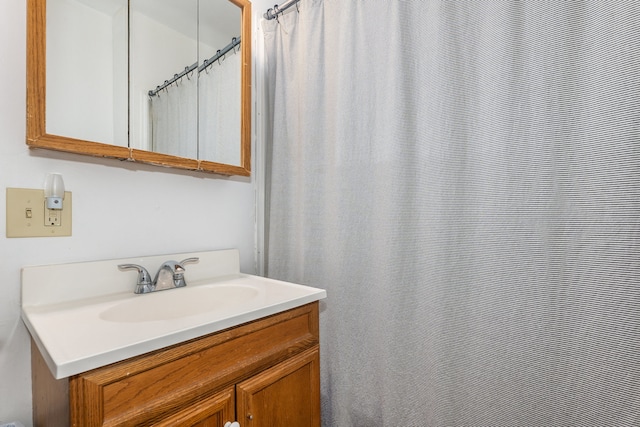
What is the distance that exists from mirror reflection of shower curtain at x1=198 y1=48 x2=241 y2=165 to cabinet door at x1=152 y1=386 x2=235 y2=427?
0.86m

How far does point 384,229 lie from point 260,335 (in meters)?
0.54

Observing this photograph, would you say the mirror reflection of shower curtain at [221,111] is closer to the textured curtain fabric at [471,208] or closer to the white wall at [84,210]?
the white wall at [84,210]

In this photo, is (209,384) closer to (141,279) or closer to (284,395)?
(284,395)

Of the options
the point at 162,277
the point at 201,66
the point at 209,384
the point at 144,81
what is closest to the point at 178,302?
the point at 162,277

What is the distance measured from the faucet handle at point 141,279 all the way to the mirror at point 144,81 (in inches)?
14.1

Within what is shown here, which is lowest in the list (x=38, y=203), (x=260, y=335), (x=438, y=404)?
(x=438, y=404)

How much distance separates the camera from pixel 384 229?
1056 mm

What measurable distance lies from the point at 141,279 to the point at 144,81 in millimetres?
690

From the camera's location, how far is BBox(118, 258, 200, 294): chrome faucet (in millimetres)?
980

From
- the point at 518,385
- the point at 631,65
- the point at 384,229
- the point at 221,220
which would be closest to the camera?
the point at 631,65

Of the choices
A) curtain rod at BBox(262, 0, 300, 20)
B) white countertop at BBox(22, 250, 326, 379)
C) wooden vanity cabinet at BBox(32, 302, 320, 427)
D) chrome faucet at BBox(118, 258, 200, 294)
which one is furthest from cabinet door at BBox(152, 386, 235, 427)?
curtain rod at BBox(262, 0, 300, 20)

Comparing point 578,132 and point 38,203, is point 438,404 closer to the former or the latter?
point 578,132

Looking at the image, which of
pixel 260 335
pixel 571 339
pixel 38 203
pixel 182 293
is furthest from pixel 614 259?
pixel 38 203

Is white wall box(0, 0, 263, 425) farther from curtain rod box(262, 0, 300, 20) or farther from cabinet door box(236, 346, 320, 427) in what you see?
curtain rod box(262, 0, 300, 20)
